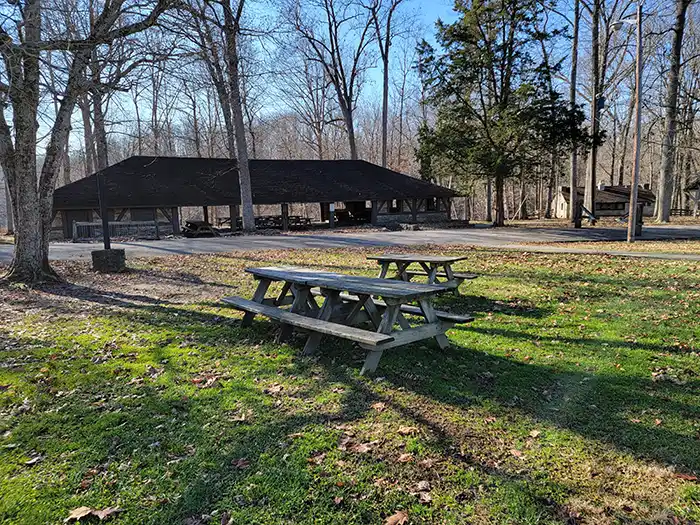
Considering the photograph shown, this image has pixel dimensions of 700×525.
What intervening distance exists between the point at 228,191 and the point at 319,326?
24.9 metres

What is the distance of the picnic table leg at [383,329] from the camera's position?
4.00m

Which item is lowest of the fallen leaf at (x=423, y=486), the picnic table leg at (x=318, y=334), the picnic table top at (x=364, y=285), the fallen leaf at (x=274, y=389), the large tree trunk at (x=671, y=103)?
the fallen leaf at (x=423, y=486)

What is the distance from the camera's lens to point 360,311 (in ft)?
17.0

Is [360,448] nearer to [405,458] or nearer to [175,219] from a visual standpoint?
[405,458]

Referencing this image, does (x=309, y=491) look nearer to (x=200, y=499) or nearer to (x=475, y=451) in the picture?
(x=200, y=499)

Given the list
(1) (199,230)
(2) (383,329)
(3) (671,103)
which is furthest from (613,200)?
(2) (383,329)

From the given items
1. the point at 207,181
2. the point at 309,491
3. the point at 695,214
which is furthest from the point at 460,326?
the point at 695,214

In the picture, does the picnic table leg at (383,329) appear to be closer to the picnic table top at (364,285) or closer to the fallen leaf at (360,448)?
the picnic table top at (364,285)

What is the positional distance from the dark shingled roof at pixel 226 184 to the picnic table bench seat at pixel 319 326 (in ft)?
65.3

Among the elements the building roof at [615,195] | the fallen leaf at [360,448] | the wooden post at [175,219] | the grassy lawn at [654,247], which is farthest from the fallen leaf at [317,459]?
the building roof at [615,195]

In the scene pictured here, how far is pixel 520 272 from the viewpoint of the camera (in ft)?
29.5

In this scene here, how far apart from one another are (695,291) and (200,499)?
24.8 feet

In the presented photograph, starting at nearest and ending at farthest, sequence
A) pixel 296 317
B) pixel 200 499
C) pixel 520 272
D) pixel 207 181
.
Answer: pixel 200 499 → pixel 296 317 → pixel 520 272 → pixel 207 181

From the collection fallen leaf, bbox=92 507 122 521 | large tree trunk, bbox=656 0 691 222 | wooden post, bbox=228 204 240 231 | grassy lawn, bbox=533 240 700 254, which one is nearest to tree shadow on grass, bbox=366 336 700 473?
fallen leaf, bbox=92 507 122 521
